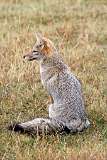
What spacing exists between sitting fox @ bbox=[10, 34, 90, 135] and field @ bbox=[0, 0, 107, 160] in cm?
12

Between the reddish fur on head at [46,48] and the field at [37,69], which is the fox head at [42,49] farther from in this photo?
the field at [37,69]

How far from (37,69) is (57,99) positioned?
238 centimetres

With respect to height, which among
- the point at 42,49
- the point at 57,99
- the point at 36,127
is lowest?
the point at 36,127

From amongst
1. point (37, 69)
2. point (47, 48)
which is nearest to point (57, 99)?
point (47, 48)

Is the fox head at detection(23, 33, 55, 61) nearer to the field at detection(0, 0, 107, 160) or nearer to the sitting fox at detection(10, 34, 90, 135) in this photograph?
the sitting fox at detection(10, 34, 90, 135)

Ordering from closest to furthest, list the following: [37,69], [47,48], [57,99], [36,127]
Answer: [36,127] → [57,99] → [47,48] → [37,69]

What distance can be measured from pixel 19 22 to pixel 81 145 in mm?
6860

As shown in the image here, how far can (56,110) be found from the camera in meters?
6.84

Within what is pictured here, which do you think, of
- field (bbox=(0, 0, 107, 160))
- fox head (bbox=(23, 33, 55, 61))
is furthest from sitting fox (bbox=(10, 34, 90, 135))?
field (bbox=(0, 0, 107, 160))

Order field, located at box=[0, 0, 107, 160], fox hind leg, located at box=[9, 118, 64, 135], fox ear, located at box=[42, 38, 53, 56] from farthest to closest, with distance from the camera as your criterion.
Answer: fox ear, located at box=[42, 38, 53, 56]
fox hind leg, located at box=[9, 118, 64, 135]
field, located at box=[0, 0, 107, 160]

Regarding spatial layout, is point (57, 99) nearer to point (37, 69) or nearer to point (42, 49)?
point (42, 49)

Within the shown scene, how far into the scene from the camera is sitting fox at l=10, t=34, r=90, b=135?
6434 mm

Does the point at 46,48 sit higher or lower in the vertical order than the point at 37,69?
higher

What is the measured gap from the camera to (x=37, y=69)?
30.5ft
